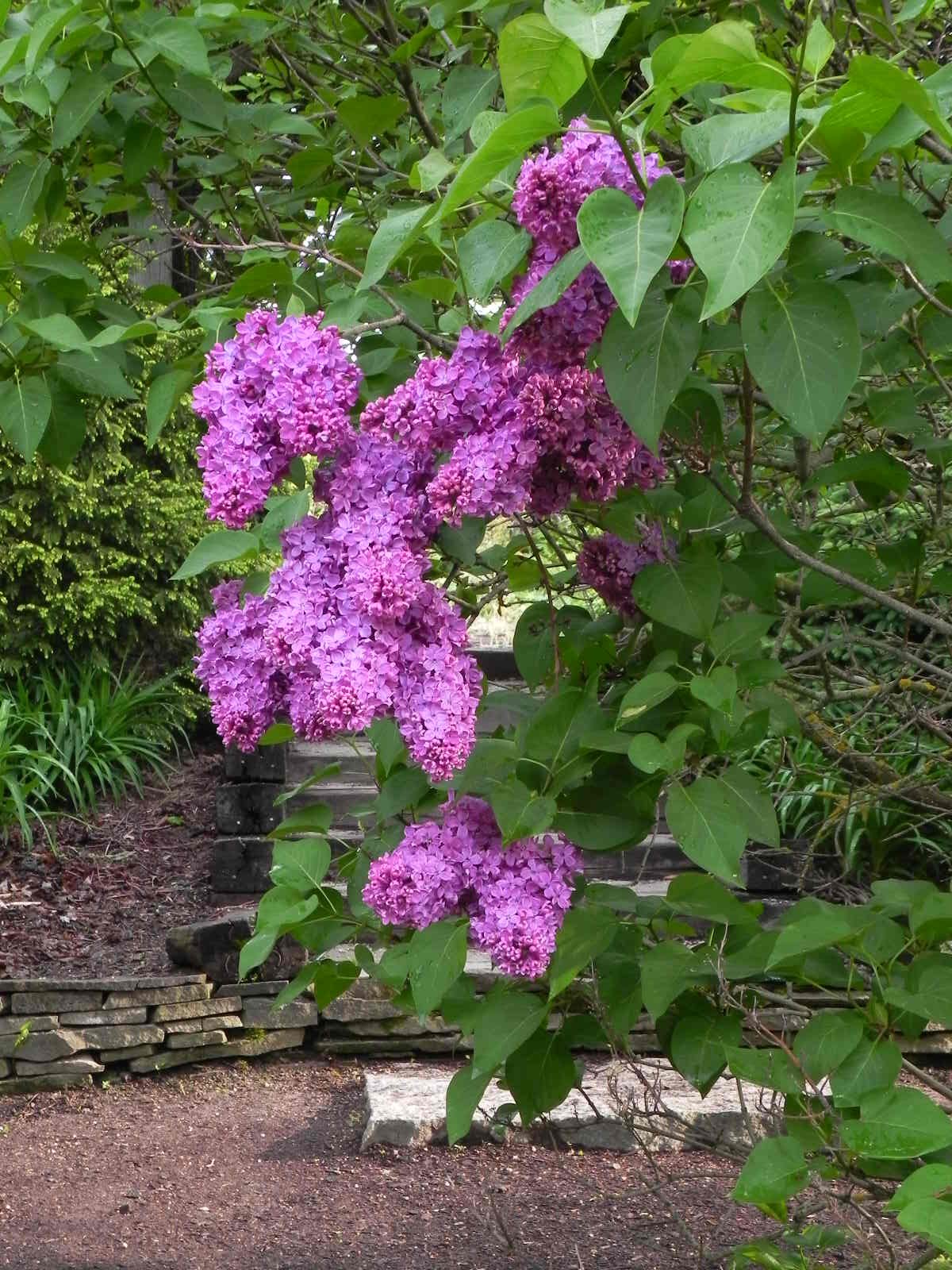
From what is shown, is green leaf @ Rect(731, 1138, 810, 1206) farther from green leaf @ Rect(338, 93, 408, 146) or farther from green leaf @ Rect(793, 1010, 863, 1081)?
green leaf @ Rect(338, 93, 408, 146)

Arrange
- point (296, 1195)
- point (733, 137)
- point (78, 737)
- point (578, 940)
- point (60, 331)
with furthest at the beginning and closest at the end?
point (78, 737)
point (296, 1195)
point (60, 331)
point (578, 940)
point (733, 137)

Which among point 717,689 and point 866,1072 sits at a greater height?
point 717,689

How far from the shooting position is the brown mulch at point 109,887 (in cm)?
560

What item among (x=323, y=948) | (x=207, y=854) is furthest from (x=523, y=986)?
(x=207, y=854)

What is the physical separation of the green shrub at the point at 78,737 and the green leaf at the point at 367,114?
15.2 feet

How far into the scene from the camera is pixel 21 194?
2.03 m

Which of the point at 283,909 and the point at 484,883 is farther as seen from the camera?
the point at 283,909

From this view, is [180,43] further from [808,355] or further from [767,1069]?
[767,1069]

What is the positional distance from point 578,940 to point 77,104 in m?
1.31

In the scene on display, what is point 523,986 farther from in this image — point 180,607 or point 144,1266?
point 180,607

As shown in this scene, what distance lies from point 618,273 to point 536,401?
1.04 ft

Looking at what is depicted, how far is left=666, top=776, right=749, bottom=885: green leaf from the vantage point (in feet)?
4.60

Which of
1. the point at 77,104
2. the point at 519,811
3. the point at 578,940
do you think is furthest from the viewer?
the point at 77,104

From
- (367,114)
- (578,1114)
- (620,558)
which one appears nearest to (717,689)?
(620,558)
